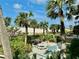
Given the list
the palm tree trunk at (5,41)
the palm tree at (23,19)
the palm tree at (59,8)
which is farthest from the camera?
the palm tree at (23,19)

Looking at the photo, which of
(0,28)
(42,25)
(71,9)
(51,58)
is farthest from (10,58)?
(42,25)

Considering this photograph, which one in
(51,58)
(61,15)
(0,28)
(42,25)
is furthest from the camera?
(42,25)

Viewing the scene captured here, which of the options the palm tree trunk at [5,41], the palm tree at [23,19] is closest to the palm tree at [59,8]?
the palm tree at [23,19]

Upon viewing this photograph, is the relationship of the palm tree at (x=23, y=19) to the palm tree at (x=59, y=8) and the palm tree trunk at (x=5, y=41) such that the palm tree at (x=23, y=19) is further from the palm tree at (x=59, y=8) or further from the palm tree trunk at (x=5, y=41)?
the palm tree trunk at (x=5, y=41)

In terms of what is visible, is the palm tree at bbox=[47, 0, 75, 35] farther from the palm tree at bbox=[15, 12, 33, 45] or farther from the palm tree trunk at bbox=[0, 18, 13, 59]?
the palm tree trunk at bbox=[0, 18, 13, 59]

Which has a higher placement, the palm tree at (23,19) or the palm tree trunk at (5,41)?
the palm tree trunk at (5,41)

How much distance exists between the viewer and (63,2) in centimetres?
2630

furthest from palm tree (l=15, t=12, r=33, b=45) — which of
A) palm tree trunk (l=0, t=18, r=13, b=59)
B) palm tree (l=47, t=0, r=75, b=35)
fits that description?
palm tree trunk (l=0, t=18, r=13, b=59)

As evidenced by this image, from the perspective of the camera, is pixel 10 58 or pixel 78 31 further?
pixel 78 31

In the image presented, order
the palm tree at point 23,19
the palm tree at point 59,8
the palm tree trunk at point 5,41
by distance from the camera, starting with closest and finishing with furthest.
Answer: the palm tree trunk at point 5,41, the palm tree at point 59,8, the palm tree at point 23,19

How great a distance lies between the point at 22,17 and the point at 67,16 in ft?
33.6

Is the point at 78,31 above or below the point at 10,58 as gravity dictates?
below

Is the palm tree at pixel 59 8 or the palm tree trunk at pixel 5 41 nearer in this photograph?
the palm tree trunk at pixel 5 41

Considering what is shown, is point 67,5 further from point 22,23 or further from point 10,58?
point 10,58
